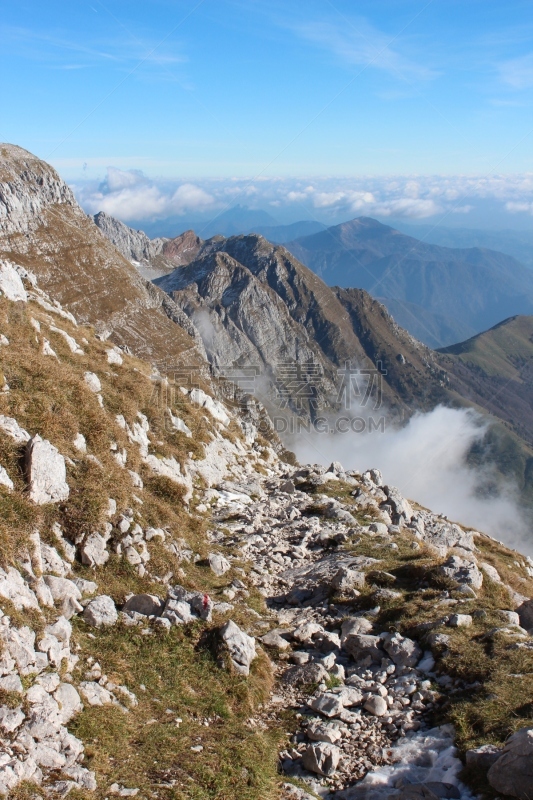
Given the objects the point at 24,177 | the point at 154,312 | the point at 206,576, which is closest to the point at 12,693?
the point at 206,576

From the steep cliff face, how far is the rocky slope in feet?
402

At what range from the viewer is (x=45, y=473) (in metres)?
13.6

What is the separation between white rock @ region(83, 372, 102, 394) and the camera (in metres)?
21.5

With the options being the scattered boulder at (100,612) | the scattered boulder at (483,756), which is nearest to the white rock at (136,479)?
the scattered boulder at (100,612)

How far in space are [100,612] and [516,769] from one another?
8.97 meters

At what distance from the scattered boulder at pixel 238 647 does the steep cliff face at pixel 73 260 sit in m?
129

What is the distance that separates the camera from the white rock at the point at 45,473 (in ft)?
43.7

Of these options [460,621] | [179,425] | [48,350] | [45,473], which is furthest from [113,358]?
[460,621]

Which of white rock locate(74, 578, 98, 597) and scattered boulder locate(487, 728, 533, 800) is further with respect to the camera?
white rock locate(74, 578, 98, 597)

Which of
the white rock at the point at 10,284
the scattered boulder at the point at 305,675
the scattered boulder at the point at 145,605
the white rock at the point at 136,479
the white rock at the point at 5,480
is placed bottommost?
the scattered boulder at the point at 305,675

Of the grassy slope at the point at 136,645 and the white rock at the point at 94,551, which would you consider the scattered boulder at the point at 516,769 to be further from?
the white rock at the point at 94,551

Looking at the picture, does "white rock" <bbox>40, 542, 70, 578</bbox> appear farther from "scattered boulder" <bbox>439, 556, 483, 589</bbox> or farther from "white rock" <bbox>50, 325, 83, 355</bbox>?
"white rock" <bbox>50, 325, 83, 355</bbox>

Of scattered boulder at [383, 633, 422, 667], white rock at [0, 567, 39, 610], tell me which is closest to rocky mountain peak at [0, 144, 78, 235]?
white rock at [0, 567, 39, 610]

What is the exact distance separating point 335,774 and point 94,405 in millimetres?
13552
